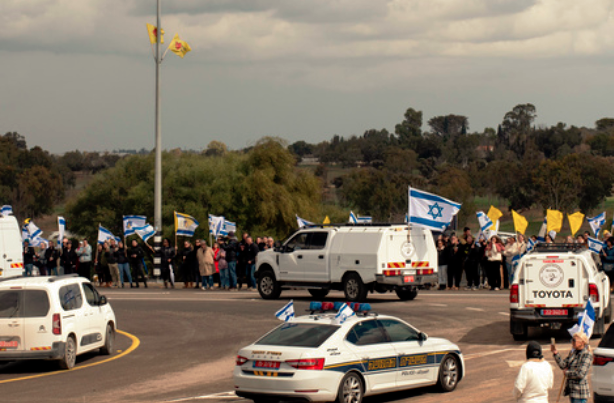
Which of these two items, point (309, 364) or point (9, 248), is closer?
point (309, 364)

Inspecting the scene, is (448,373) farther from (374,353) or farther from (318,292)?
(318,292)

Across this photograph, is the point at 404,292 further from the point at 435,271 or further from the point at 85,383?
the point at 85,383

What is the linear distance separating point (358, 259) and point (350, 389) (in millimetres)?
13389

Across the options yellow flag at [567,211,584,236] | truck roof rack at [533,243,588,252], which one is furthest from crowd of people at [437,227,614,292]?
truck roof rack at [533,243,588,252]

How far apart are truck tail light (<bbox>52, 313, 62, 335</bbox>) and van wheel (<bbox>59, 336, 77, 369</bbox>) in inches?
13.3

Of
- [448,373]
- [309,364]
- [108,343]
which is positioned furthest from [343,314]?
[108,343]

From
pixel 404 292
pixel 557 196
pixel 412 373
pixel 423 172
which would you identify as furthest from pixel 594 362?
pixel 423 172

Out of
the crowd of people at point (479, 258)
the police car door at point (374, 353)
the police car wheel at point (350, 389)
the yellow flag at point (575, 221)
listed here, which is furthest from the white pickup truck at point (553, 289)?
the yellow flag at point (575, 221)

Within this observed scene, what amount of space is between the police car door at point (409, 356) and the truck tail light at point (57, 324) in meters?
6.39

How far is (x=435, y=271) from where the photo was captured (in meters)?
27.1

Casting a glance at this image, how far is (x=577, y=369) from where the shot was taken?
10375 millimetres

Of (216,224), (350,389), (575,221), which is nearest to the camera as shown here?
(350,389)

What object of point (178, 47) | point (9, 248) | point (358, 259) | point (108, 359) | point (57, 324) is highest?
point (178, 47)

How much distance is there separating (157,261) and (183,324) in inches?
506
